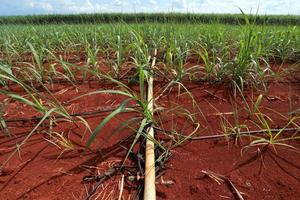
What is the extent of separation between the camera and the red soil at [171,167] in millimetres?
961

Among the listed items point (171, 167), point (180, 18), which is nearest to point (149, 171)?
point (171, 167)

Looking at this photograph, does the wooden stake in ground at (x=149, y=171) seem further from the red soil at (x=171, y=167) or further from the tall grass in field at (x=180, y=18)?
the tall grass in field at (x=180, y=18)

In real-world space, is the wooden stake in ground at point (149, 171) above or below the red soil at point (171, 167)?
above

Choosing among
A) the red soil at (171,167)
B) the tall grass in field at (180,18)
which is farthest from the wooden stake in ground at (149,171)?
the tall grass in field at (180,18)

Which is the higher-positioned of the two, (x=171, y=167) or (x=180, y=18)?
(x=180, y=18)

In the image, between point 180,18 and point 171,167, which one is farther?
point 180,18

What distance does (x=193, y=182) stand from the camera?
1.00 meters

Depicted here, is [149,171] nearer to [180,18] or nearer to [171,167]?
[171,167]

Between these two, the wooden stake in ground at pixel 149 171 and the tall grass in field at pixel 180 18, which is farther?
the tall grass in field at pixel 180 18

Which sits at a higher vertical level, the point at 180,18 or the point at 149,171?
the point at 180,18

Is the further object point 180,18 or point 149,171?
point 180,18

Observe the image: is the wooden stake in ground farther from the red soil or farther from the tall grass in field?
the tall grass in field

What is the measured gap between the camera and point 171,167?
1084mm

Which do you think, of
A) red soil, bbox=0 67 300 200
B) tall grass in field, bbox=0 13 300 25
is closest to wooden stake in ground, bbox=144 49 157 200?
red soil, bbox=0 67 300 200
